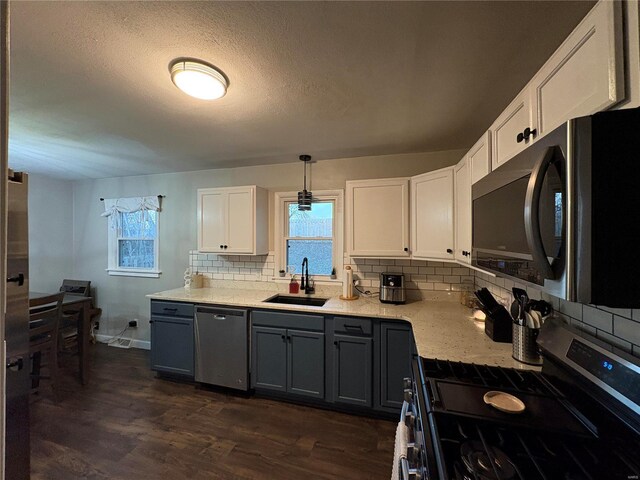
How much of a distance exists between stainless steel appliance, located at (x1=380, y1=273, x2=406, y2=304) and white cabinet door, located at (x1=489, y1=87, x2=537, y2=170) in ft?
4.37

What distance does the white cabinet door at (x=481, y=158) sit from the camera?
149 centimetres

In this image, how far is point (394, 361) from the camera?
85.2 inches

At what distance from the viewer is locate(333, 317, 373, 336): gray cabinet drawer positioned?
2.22 meters

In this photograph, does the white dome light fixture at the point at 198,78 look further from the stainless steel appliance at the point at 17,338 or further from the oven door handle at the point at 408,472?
the oven door handle at the point at 408,472

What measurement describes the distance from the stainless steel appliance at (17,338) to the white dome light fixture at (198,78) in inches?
33.4

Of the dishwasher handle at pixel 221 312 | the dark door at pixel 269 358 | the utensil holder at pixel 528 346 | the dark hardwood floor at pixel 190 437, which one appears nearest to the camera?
the utensil holder at pixel 528 346

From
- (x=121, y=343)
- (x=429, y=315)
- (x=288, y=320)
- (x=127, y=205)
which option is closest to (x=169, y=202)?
(x=127, y=205)

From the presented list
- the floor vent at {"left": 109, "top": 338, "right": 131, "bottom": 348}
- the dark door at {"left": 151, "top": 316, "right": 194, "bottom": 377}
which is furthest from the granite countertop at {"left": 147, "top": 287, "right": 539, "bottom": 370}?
the floor vent at {"left": 109, "top": 338, "right": 131, "bottom": 348}

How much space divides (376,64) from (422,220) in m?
1.41

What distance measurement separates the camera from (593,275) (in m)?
0.57

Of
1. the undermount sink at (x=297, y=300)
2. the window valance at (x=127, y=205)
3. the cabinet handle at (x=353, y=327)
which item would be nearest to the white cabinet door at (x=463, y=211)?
the cabinet handle at (x=353, y=327)

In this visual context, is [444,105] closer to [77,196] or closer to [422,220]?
[422,220]

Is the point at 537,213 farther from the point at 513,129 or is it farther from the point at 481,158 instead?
the point at 481,158

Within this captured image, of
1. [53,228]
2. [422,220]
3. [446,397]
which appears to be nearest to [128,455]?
[446,397]
